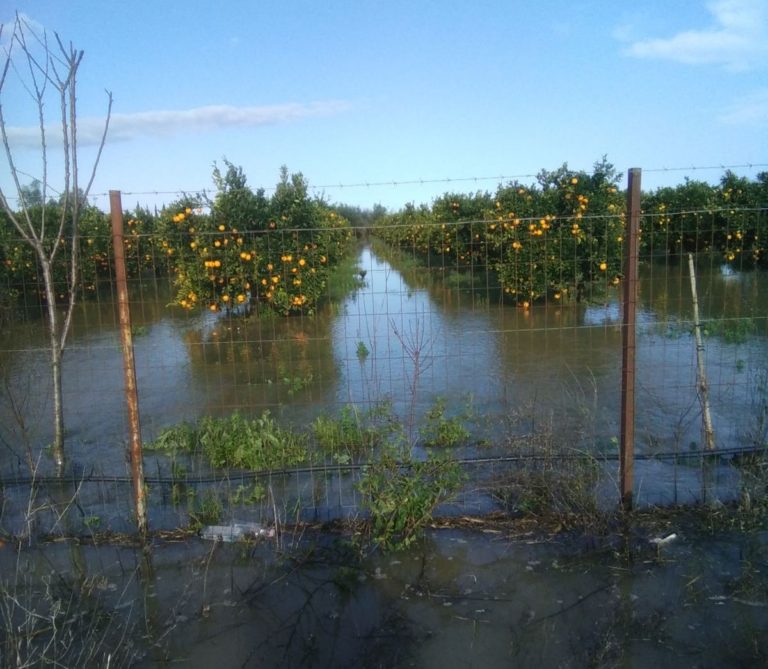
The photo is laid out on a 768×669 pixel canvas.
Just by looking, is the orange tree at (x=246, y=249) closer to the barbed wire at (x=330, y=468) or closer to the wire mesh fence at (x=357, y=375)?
the wire mesh fence at (x=357, y=375)

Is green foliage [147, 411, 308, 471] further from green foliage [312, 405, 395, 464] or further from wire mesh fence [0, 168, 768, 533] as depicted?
green foliage [312, 405, 395, 464]

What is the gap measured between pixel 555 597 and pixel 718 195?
19673mm

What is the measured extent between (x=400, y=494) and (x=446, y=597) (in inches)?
28.3

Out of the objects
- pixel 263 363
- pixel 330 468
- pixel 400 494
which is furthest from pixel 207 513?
pixel 263 363

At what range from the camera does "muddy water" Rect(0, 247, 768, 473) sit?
614cm

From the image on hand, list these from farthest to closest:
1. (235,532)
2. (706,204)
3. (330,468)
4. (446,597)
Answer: (706,204), (330,468), (235,532), (446,597)

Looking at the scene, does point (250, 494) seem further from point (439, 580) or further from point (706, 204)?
point (706, 204)

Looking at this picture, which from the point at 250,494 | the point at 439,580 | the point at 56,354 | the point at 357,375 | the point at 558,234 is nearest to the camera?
the point at 439,580

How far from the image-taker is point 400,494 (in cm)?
406

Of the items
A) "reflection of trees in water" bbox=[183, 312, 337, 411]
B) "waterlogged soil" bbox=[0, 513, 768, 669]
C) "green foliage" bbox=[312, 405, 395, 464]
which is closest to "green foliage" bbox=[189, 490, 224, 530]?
"waterlogged soil" bbox=[0, 513, 768, 669]

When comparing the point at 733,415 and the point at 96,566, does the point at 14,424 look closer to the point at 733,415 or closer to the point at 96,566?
the point at 96,566

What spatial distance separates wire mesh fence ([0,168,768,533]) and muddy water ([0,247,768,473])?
5cm

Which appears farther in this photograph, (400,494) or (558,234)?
(558,234)

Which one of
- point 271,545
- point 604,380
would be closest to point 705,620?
point 271,545
